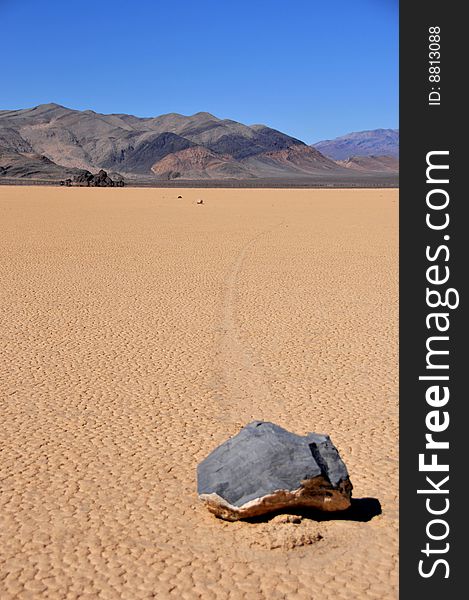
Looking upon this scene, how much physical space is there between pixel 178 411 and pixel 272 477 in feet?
8.92

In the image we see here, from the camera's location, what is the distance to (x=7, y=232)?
2503 cm

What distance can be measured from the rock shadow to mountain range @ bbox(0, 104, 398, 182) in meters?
120

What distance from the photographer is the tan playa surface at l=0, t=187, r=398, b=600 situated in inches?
185

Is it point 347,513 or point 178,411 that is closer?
point 347,513

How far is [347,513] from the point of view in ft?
17.4

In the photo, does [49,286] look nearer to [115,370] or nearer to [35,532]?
[115,370]

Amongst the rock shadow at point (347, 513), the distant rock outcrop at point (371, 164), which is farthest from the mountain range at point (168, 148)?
the rock shadow at point (347, 513)

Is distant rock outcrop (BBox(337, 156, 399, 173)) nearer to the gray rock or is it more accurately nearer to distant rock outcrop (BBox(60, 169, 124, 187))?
distant rock outcrop (BBox(60, 169, 124, 187))

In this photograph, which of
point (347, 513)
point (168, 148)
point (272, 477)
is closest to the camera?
point (272, 477)

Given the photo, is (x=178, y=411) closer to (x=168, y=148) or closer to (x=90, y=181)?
(x=90, y=181)

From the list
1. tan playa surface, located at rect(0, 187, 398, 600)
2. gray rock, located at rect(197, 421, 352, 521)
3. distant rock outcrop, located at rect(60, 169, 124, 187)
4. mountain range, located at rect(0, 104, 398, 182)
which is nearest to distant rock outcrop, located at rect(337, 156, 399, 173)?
mountain range, located at rect(0, 104, 398, 182)

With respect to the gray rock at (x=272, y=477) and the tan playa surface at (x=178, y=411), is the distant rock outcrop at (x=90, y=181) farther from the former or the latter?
the gray rock at (x=272, y=477)

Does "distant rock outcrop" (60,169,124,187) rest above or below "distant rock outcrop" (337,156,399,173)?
below

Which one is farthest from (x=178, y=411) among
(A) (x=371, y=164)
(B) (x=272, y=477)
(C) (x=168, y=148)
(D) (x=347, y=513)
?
(A) (x=371, y=164)
